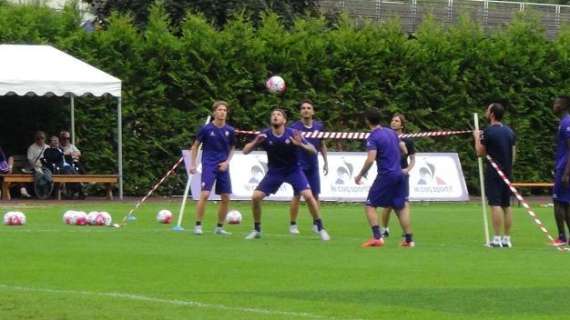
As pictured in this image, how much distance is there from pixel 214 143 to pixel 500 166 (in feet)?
14.1

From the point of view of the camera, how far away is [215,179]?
21672 mm

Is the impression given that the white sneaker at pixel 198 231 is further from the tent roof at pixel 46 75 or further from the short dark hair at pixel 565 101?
the tent roof at pixel 46 75

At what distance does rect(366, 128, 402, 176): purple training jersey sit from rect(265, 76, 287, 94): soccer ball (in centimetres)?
1422

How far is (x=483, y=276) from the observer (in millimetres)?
15164

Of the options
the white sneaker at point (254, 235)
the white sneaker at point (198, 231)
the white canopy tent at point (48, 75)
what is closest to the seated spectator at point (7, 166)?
the white canopy tent at point (48, 75)

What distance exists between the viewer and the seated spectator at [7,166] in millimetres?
32219

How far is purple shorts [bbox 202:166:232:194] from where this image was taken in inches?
845

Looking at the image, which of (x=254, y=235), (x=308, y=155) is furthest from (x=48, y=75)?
(x=254, y=235)

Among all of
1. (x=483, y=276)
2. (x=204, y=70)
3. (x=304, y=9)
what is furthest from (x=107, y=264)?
(x=304, y=9)

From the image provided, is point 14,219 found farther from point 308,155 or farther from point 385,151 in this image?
point 385,151

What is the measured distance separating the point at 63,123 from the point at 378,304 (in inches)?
890

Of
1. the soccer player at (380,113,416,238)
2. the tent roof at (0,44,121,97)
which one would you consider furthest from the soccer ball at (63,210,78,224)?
the tent roof at (0,44,121,97)

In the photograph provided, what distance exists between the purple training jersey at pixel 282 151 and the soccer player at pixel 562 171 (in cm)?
362

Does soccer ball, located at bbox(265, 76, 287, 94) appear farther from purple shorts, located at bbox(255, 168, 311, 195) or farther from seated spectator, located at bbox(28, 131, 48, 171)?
purple shorts, located at bbox(255, 168, 311, 195)
